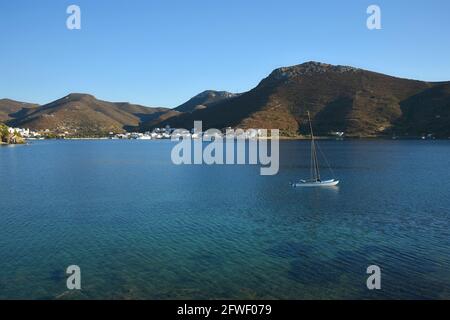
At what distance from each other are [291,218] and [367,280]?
61.7 ft

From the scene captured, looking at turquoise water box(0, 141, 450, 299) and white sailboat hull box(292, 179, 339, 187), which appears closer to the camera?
turquoise water box(0, 141, 450, 299)

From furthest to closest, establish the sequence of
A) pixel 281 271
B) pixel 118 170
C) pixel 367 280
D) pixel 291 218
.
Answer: pixel 118 170, pixel 291 218, pixel 281 271, pixel 367 280

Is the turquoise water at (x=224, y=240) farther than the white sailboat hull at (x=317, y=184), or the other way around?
the white sailboat hull at (x=317, y=184)

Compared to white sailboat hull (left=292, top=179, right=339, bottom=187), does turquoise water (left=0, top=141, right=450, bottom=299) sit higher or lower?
lower

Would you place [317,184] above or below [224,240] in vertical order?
above

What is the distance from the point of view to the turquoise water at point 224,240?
25.9 meters

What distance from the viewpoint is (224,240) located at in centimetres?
3625

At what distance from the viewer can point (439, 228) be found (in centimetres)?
3953

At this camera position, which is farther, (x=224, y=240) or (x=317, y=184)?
(x=317, y=184)

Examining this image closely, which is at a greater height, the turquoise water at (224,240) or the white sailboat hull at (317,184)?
the white sailboat hull at (317,184)

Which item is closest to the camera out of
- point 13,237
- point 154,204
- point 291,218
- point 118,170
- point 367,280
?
point 367,280

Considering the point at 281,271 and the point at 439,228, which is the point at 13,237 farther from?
the point at 439,228

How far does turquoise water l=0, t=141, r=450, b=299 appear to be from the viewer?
25.9m

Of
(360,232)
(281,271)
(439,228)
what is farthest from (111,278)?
(439,228)
